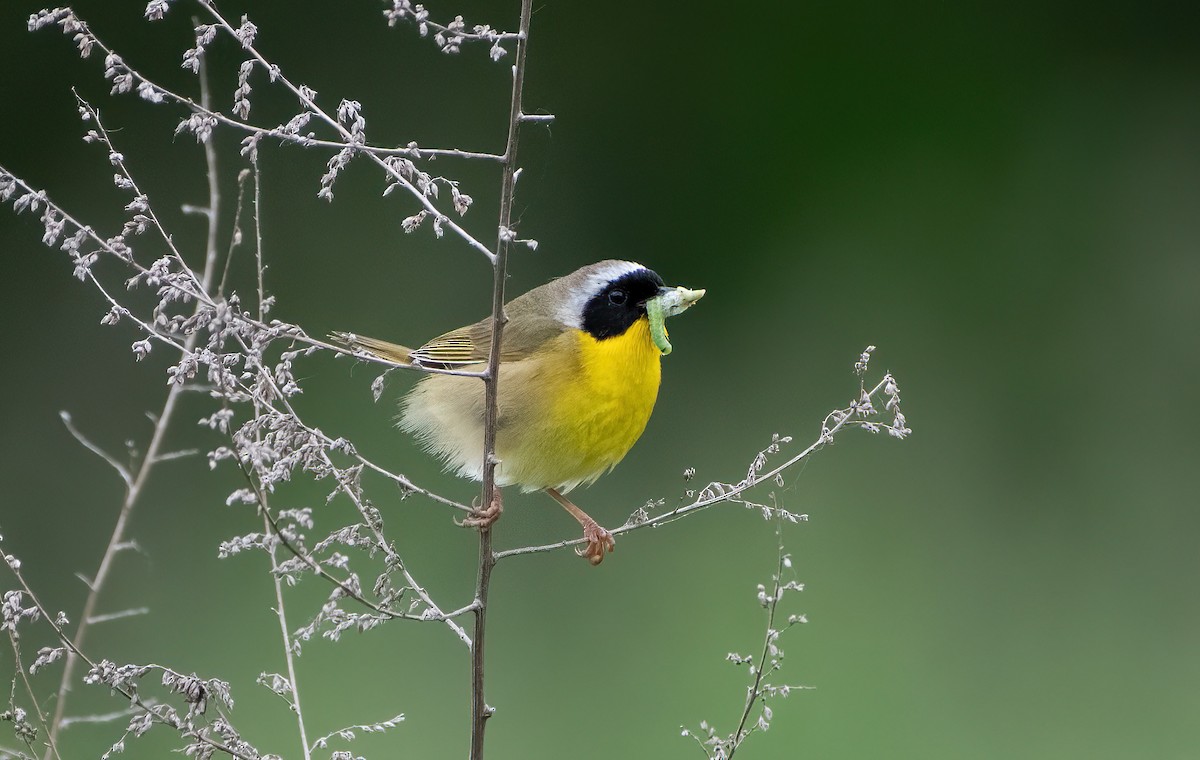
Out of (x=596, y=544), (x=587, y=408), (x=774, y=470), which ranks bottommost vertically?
(x=596, y=544)

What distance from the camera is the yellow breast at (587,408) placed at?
222 centimetres

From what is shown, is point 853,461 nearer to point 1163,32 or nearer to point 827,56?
point 827,56

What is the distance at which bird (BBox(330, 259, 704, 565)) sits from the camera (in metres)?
2.22

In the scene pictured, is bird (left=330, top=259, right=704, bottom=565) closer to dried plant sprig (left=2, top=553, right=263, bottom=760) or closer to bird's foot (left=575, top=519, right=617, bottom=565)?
bird's foot (left=575, top=519, right=617, bottom=565)

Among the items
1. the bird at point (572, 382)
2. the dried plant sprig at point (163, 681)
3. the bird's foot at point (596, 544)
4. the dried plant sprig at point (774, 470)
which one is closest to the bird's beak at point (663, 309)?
the bird at point (572, 382)

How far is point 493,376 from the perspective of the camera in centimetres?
151

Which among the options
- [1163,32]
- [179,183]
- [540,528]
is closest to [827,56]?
[1163,32]

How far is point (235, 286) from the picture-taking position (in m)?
4.15

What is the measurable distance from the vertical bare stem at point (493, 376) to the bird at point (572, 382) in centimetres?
57

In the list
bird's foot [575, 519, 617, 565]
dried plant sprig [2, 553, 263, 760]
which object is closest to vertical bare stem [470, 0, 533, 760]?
dried plant sprig [2, 553, 263, 760]

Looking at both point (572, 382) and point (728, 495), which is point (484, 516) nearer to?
point (728, 495)

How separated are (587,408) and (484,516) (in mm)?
621

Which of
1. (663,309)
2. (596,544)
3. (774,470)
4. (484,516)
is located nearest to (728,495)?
(774,470)

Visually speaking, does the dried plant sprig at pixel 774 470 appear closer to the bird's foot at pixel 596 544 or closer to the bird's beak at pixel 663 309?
the bird's beak at pixel 663 309
